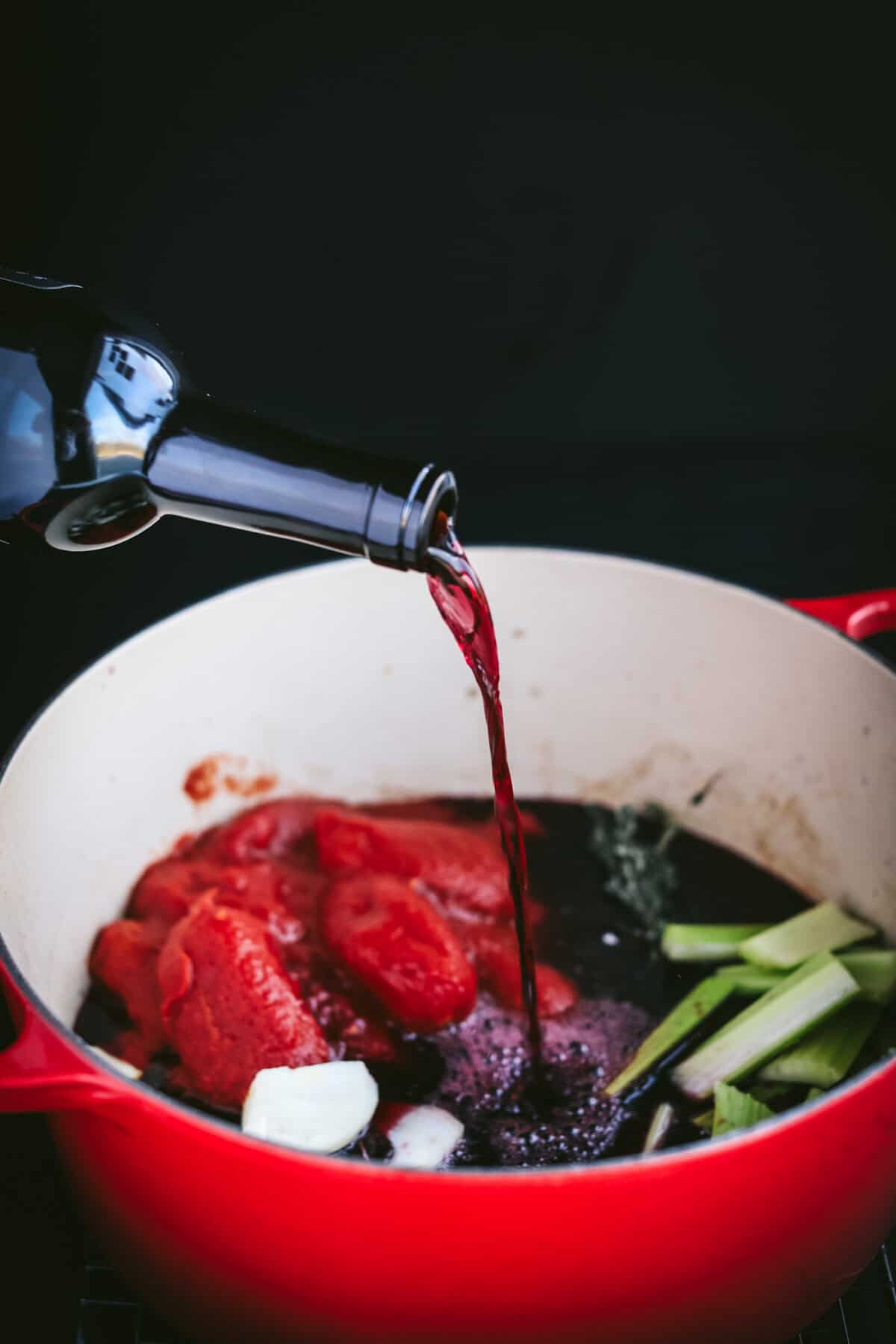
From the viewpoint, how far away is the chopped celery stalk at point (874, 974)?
3.88ft

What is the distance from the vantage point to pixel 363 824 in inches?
52.3

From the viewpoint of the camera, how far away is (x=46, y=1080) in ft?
2.54

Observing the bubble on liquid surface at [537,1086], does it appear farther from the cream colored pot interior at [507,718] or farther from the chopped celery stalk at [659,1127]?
the cream colored pot interior at [507,718]

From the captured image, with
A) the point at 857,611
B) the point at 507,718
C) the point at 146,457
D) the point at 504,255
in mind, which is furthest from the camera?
the point at 504,255

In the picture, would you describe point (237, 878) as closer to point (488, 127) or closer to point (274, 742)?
point (274, 742)

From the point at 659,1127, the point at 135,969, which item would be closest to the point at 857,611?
the point at 659,1127

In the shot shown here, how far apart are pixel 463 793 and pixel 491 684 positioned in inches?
16.8

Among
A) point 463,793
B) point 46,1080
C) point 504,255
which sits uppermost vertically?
point 504,255

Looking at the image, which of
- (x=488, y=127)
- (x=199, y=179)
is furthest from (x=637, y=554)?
(x=199, y=179)

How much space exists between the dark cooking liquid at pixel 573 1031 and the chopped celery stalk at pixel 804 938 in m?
0.05

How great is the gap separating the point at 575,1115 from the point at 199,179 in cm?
115

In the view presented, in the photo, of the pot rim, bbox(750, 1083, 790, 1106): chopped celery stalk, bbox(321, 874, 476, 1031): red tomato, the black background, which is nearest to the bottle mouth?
the pot rim

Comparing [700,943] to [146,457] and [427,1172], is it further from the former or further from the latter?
[146,457]

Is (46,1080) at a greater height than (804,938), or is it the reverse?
(46,1080)
